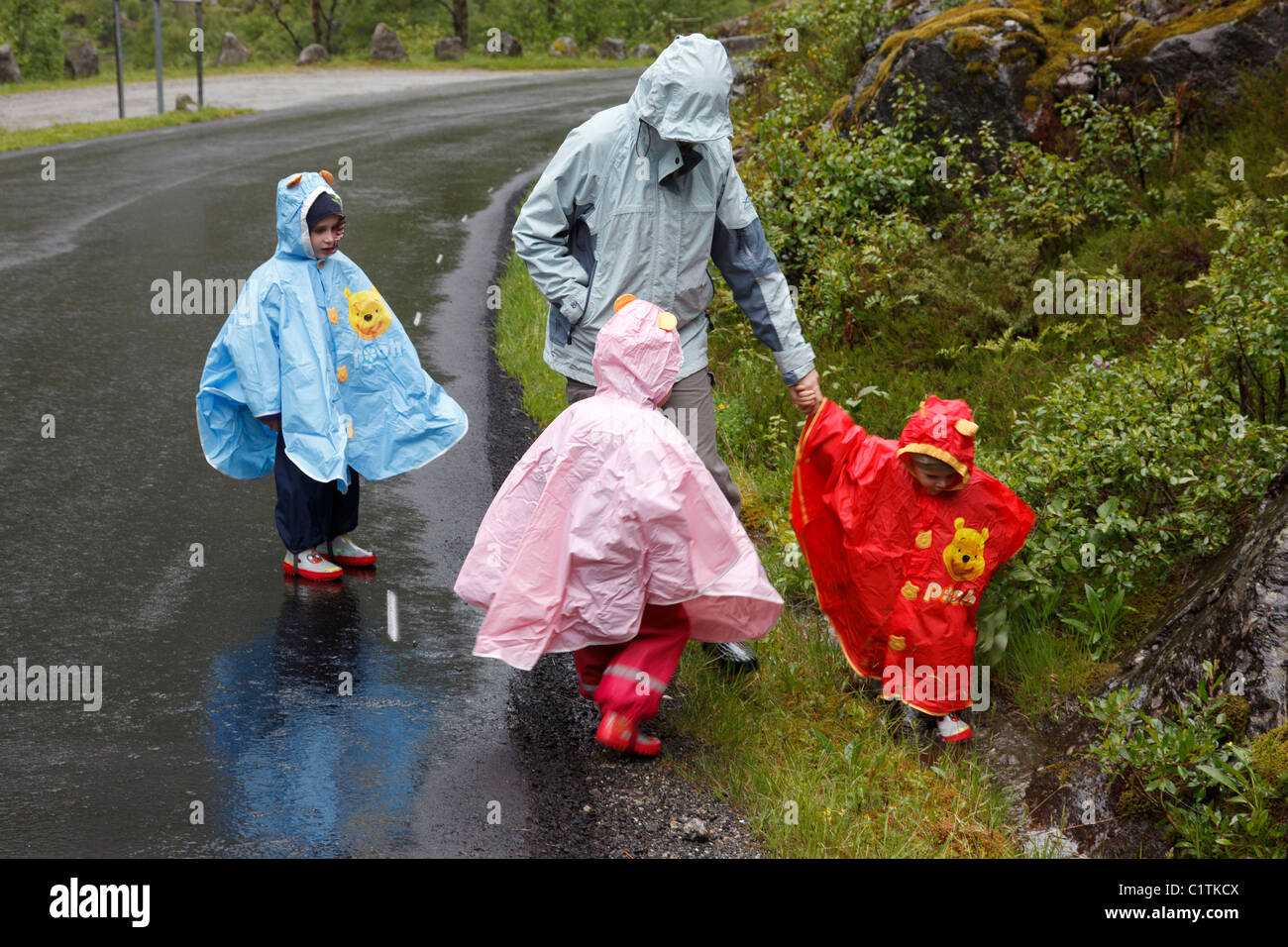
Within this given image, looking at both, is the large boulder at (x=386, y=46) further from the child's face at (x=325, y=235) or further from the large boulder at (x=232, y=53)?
the child's face at (x=325, y=235)

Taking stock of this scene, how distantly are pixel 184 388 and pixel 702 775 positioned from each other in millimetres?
5040

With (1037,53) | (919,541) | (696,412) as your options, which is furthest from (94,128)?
(919,541)

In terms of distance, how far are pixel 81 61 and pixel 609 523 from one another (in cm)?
3228

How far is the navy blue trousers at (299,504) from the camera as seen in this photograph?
5.35m

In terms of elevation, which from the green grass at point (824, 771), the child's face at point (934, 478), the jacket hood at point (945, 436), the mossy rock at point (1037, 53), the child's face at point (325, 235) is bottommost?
the green grass at point (824, 771)

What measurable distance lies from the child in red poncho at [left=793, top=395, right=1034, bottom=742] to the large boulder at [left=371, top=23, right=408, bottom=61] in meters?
31.3

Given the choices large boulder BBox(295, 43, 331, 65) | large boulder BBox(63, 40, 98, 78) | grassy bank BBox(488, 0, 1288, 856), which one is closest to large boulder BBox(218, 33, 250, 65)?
large boulder BBox(295, 43, 331, 65)

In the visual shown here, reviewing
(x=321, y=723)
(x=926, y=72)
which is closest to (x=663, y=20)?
(x=926, y=72)

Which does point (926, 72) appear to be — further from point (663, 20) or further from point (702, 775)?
point (663, 20)

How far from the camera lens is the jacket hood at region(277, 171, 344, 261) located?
5207mm

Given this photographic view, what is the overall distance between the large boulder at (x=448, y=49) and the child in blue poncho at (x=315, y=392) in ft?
101

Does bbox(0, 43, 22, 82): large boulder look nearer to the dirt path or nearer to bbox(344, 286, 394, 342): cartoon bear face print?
the dirt path

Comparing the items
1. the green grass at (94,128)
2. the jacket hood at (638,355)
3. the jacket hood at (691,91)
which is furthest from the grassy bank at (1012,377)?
the green grass at (94,128)

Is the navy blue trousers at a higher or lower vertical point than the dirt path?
lower
